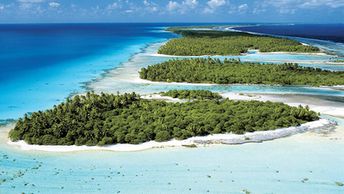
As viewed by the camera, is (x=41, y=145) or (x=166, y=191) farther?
(x=41, y=145)

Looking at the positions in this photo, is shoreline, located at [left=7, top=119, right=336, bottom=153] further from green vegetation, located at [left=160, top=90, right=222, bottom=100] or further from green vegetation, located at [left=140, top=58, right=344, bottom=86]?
green vegetation, located at [left=140, top=58, right=344, bottom=86]

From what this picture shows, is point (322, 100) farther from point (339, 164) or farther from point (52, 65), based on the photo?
point (52, 65)

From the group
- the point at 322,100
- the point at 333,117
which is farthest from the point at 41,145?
the point at 322,100

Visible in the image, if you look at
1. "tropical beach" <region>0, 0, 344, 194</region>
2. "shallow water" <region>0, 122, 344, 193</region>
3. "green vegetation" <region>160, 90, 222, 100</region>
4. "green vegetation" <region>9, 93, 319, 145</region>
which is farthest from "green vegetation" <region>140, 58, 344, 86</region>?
"shallow water" <region>0, 122, 344, 193</region>

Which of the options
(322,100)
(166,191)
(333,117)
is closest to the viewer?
(166,191)

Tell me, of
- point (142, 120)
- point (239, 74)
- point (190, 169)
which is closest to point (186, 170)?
point (190, 169)

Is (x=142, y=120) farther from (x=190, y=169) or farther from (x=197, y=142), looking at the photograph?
(x=190, y=169)
